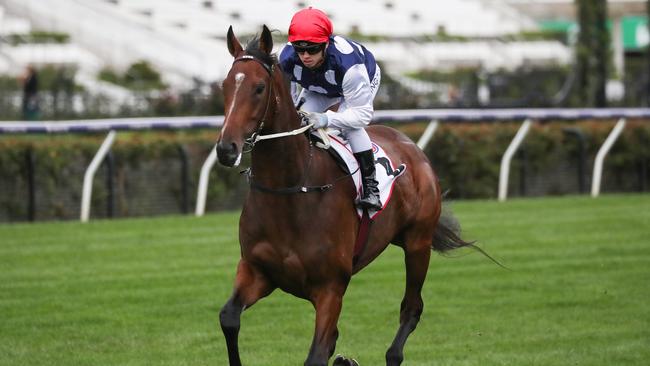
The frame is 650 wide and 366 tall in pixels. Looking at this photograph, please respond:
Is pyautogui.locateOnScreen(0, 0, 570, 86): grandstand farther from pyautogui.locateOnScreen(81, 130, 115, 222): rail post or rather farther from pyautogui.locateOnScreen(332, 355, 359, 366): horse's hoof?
pyautogui.locateOnScreen(332, 355, 359, 366): horse's hoof

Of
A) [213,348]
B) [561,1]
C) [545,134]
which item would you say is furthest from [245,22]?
[213,348]

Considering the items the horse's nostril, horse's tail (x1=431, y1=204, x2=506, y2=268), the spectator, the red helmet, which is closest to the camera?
the horse's nostril

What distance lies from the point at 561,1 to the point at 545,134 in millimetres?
24941

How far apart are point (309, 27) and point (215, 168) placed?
25.9 ft

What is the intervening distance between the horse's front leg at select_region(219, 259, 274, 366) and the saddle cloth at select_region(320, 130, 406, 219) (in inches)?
27.3

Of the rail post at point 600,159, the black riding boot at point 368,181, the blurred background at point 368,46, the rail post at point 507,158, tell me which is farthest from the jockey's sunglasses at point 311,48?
the blurred background at point 368,46

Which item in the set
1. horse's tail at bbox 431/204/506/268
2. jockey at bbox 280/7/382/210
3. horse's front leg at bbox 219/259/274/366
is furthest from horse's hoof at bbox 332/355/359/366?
horse's tail at bbox 431/204/506/268

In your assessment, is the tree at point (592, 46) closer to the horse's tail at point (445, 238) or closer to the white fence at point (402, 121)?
the white fence at point (402, 121)

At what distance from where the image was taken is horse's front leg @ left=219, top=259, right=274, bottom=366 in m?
5.55

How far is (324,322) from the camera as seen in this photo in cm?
559

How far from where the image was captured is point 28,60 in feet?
85.7

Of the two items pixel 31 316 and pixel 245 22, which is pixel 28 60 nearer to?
pixel 245 22

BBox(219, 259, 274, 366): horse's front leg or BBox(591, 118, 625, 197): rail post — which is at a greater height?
BBox(219, 259, 274, 366): horse's front leg

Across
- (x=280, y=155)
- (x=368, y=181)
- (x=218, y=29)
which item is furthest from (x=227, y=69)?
(x=280, y=155)
